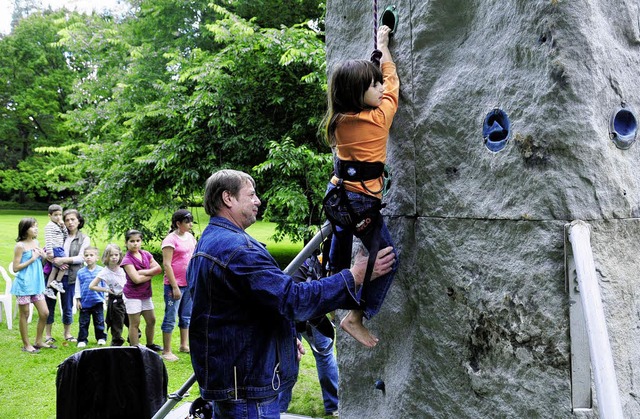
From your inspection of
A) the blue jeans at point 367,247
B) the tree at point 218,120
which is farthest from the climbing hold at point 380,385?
the tree at point 218,120

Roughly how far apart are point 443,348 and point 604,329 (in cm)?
90

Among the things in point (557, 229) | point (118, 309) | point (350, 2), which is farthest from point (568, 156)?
point (118, 309)

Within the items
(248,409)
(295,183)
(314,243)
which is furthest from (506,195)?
(295,183)

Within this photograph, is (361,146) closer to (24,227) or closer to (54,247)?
(24,227)

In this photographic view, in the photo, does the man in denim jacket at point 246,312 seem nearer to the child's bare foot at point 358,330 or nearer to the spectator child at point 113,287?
the child's bare foot at point 358,330

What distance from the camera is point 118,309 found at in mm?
7430

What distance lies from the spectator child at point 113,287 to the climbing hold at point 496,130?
19.3ft

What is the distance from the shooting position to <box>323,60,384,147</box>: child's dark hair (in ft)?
8.80

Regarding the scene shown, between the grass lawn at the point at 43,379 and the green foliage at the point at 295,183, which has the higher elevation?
the green foliage at the point at 295,183

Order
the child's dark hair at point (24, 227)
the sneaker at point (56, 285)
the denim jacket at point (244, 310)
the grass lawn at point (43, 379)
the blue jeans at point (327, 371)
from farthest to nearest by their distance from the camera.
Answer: the sneaker at point (56, 285) → the child's dark hair at point (24, 227) → the grass lawn at point (43, 379) → the blue jeans at point (327, 371) → the denim jacket at point (244, 310)

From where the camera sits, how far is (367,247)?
2.85m

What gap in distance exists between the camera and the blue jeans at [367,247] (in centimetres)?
A: 280

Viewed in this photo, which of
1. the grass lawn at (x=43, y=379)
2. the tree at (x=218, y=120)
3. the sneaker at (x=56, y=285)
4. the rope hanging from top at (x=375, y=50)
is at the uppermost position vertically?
the tree at (x=218, y=120)

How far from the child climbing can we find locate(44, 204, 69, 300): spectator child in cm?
642
